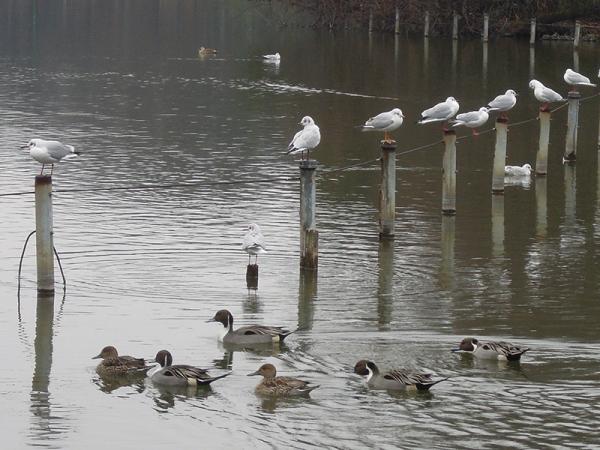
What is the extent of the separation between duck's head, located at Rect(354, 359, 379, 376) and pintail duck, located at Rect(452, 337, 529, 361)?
1.20 metres

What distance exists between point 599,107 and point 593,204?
14.9 metres

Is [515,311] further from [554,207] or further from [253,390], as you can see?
[554,207]

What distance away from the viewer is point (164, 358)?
13383 millimetres

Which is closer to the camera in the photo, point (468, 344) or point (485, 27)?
point (468, 344)

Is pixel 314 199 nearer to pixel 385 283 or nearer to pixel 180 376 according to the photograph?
pixel 385 283

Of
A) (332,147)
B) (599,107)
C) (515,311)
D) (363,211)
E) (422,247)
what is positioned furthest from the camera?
(599,107)

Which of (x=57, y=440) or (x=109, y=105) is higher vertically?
(x=109, y=105)

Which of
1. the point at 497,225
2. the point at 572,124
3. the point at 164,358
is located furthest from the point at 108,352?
the point at 572,124

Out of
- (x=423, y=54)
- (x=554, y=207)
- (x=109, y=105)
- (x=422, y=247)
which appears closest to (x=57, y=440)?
(x=422, y=247)

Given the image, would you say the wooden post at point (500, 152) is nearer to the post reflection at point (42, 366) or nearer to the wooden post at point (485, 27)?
the post reflection at point (42, 366)

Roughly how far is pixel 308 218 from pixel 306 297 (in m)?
1.36

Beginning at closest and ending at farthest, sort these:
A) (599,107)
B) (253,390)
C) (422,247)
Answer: (253,390) < (422,247) < (599,107)

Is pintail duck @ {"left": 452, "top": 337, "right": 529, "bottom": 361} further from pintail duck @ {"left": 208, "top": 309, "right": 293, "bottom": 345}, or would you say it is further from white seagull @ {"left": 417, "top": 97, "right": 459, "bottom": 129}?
white seagull @ {"left": 417, "top": 97, "right": 459, "bottom": 129}

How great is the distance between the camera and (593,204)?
24.2m
